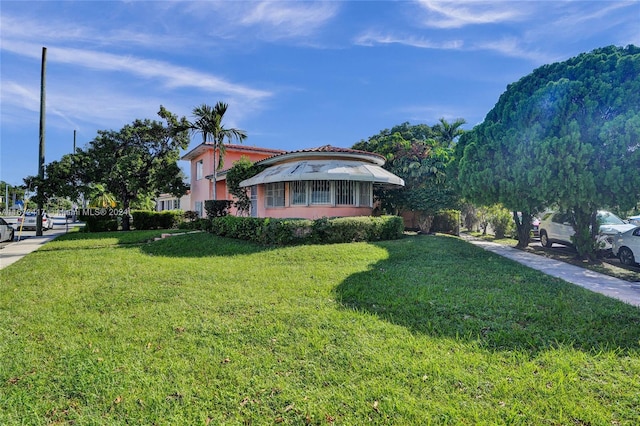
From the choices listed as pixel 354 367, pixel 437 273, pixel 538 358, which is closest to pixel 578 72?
pixel 437 273

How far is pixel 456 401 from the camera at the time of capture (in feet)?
12.0

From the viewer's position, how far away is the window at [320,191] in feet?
59.9

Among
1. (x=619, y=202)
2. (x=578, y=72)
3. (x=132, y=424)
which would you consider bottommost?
(x=132, y=424)

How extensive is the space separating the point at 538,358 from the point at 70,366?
6.52m

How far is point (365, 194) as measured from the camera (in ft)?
63.5

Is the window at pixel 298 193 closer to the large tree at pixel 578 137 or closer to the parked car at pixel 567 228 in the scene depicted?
the large tree at pixel 578 137

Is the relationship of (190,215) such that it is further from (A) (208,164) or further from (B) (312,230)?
(B) (312,230)

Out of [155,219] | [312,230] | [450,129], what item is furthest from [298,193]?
[450,129]

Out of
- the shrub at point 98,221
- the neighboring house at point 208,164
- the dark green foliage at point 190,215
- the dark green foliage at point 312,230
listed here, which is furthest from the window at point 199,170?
the dark green foliage at point 312,230

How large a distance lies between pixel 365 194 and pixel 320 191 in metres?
2.86

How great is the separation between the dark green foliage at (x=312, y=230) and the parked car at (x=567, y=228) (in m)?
8.33

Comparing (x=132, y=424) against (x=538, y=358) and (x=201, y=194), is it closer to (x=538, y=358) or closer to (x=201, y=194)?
(x=538, y=358)

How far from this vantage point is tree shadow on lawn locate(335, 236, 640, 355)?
5.23 metres

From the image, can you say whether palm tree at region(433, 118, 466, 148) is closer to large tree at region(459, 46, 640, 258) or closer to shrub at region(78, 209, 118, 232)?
large tree at region(459, 46, 640, 258)
